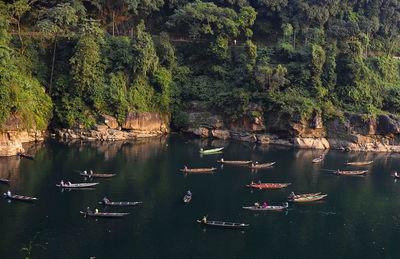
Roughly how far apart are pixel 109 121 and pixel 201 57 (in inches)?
932

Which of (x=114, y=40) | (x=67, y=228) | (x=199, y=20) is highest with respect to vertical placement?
(x=199, y=20)

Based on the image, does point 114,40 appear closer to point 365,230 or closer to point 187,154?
point 187,154

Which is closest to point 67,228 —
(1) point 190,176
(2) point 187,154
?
(1) point 190,176

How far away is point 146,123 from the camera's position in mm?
67875

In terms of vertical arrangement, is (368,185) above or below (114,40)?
below

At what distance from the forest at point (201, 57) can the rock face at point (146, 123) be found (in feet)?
4.14

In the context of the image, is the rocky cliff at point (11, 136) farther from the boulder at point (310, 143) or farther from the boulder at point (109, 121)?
the boulder at point (310, 143)

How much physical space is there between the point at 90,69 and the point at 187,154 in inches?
848

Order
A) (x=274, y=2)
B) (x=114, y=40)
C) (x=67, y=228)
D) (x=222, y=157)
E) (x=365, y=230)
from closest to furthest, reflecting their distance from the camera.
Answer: (x=67, y=228) < (x=365, y=230) < (x=222, y=157) < (x=114, y=40) < (x=274, y=2)

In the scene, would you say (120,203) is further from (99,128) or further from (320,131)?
(320,131)

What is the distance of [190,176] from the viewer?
46.9 metres

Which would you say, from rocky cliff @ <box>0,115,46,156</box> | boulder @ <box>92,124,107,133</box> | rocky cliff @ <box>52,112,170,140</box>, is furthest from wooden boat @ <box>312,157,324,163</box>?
rocky cliff @ <box>0,115,46,156</box>

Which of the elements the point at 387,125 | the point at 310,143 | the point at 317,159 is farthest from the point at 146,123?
the point at 387,125

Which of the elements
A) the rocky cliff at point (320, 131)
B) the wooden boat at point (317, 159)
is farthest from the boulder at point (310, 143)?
the wooden boat at point (317, 159)
